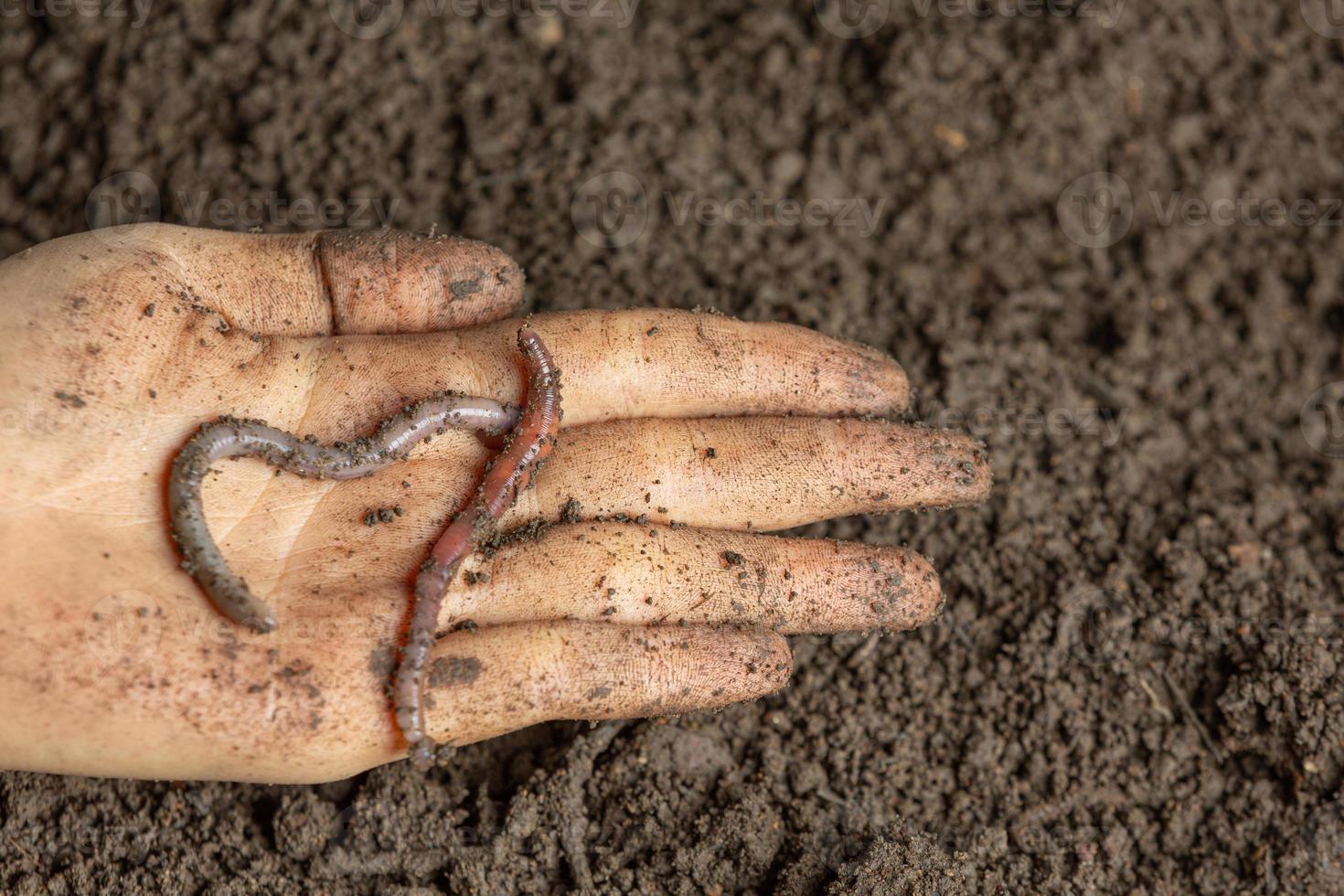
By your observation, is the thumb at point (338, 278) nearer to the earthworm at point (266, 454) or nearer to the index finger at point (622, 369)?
the index finger at point (622, 369)

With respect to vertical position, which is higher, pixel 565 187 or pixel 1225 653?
pixel 565 187

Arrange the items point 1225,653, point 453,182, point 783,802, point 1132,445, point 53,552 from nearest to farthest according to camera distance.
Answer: point 53,552 < point 783,802 < point 1225,653 < point 1132,445 < point 453,182

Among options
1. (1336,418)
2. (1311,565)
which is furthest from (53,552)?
(1336,418)

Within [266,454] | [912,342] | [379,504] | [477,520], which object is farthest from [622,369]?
[912,342]

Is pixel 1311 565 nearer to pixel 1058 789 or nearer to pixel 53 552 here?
pixel 1058 789

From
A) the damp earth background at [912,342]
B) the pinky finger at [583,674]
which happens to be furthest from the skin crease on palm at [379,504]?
the damp earth background at [912,342]
